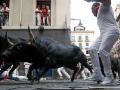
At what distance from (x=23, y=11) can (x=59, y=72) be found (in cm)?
906

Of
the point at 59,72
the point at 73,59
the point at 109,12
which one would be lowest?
the point at 59,72

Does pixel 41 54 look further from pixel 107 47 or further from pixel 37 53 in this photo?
pixel 107 47

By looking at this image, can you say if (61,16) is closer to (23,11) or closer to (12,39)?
(23,11)

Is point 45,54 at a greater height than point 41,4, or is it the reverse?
point 41,4

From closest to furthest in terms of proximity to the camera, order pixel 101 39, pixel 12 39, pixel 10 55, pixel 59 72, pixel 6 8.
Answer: pixel 101 39
pixel 10 55
pixel 12 39
pixel 59 72
pixel 6 8

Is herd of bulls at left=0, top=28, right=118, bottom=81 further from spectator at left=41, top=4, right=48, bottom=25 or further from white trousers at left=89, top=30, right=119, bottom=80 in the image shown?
spectator at left=41, top=4, right=48, bottom=25

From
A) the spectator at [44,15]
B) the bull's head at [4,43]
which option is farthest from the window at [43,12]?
the bull's head at [4,43]

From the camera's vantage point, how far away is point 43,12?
1115 inches

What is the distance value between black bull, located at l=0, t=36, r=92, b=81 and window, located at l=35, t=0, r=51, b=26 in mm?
16083

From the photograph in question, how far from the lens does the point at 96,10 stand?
749cm

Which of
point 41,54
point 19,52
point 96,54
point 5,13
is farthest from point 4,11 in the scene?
point 96,54

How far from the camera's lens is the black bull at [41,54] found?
10.5 meters

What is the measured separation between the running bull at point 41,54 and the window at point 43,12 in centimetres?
1605

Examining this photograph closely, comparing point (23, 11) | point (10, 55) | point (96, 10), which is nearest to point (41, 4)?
point (23, 11)
